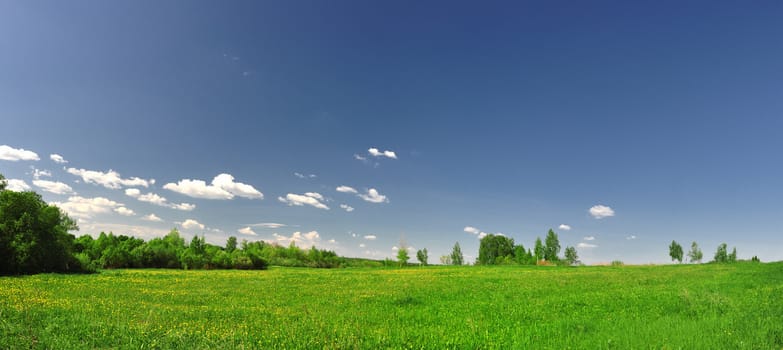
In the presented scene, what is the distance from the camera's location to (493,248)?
144375 mm

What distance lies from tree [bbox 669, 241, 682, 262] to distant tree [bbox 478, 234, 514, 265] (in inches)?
1995

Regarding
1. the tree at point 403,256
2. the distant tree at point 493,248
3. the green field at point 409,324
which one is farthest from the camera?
the distant tree at point 493,248

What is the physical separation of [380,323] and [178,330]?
5.96 meters

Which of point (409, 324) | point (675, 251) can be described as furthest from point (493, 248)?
point (409, 324)

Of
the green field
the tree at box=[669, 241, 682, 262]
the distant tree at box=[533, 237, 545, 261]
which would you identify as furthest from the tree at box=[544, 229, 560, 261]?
the green field

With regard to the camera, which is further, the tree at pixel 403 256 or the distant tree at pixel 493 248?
the distant tree at pixel 493 248

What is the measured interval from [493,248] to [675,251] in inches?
2294

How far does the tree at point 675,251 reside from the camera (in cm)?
12612

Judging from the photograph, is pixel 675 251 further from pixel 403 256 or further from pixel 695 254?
pixel 403 256

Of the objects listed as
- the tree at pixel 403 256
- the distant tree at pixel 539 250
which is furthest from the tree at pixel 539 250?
the tree at pixel 403 256

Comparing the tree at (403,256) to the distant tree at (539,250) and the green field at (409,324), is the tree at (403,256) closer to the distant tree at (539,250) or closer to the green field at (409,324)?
the distant tree at (539,250)

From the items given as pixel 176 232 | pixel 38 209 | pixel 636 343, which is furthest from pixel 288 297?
pixel 176 232

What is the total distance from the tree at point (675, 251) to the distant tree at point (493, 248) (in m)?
50.7

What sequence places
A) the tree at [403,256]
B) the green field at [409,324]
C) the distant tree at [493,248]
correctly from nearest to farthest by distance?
1. the green field at [409,324]
2. the tree at [403,256]
3. the distant tree at [493,248]
